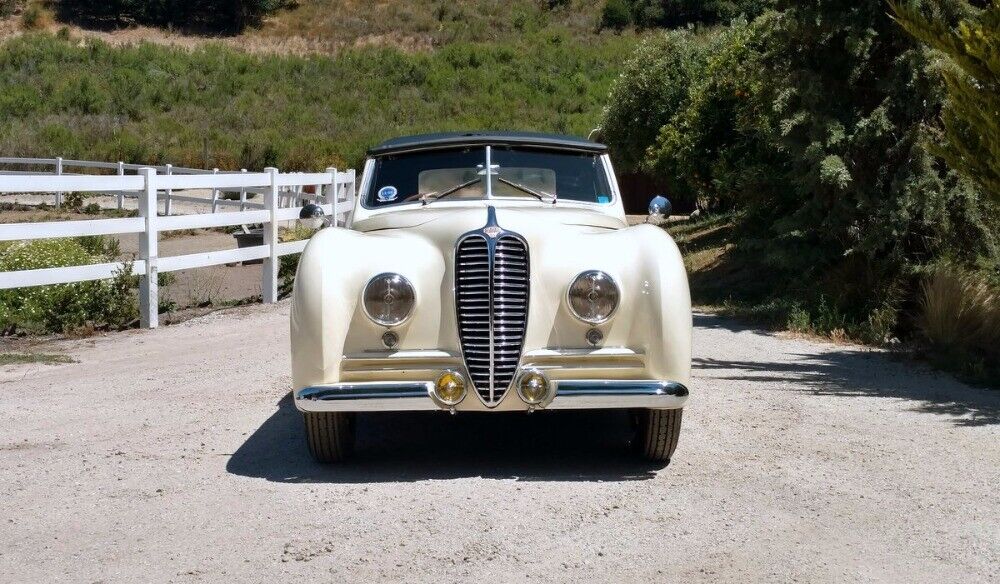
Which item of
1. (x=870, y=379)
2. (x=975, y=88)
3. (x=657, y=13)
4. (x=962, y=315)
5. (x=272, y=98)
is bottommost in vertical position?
(x=870, y=379)

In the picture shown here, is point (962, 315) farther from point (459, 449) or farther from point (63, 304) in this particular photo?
point (63, 304)

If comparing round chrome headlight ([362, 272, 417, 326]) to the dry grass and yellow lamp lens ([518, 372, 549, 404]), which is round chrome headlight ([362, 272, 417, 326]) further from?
the dry grass

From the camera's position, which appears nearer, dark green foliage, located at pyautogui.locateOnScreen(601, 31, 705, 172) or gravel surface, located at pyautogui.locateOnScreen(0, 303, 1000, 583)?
gravel surface, located at pyautogui.locateOnScreen(0, 303, 1000, 583)

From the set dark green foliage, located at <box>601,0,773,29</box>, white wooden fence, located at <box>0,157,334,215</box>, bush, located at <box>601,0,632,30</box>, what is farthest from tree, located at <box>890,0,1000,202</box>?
bush, located at <box>601,0,632,30</box>

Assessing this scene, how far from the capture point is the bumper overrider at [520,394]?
5.99 metres

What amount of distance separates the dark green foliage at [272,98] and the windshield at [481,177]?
1289 inches

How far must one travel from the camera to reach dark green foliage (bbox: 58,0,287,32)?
2655 inches

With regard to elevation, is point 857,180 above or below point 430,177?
above

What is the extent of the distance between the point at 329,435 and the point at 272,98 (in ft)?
156

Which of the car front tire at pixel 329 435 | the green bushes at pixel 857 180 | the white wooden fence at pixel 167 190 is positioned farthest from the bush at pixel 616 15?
the car front tire at pixel 329 435

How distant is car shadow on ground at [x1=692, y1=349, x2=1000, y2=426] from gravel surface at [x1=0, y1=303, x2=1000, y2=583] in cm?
5

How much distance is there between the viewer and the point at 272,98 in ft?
172

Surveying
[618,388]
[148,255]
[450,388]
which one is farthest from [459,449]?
[148,255]

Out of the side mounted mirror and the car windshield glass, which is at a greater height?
the car windshield glass
